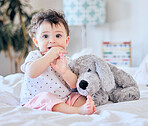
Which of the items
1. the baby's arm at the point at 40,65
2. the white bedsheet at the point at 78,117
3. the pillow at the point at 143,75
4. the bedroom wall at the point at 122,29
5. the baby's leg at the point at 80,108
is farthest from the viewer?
the bedroom wall at the point at 122,29

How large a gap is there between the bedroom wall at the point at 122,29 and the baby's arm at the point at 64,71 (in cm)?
→ 164

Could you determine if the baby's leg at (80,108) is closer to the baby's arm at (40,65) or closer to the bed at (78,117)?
the bed at (78,117)

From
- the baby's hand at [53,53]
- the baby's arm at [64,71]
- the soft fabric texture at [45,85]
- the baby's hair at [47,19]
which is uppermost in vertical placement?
the baby's hair at [47,19]

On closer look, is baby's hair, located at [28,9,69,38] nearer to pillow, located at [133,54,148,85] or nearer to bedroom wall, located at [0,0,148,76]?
pillow, located at [133,54,148,85]

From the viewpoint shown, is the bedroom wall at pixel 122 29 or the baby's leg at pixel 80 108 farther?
the bedroom wall at pixel 122 29

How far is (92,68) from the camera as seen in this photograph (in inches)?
36.0

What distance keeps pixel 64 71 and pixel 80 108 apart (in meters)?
0.17

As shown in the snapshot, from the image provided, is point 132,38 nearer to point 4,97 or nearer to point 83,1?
point 83,1

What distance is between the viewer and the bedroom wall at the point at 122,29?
239 centimetres

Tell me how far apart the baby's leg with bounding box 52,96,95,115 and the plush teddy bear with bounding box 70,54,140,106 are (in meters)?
0.06

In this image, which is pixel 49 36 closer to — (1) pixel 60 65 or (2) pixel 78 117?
(1) pixel 60 65

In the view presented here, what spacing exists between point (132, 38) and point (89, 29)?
623 mm

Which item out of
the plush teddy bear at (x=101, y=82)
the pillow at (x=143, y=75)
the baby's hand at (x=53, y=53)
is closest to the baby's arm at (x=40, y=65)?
the baby's hand at (x=53, y=53)

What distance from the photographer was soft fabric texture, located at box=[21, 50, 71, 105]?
94 cm
